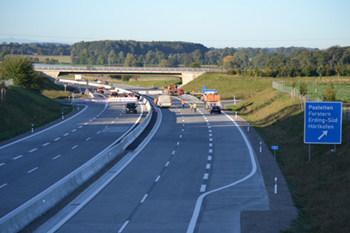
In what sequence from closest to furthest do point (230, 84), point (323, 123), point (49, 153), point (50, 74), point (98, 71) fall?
point (323, 123)
point (49, 153)
point (230, 84)
point (98, 71)
point (50, 74)

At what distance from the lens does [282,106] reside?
178 feet

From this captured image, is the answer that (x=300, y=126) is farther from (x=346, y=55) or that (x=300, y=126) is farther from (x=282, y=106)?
(x=346, y=55)

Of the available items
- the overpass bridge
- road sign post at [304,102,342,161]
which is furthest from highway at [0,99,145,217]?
the overpass bridge

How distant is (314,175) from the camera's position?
23.3 metres

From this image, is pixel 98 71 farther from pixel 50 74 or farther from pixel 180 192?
pixel 180 192

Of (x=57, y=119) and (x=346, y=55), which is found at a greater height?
(x=346, y=55)

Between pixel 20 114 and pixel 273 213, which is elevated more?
pixel 20 114

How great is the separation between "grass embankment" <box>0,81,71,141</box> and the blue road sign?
2766 cm

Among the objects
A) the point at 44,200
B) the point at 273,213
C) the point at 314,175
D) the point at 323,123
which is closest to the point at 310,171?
the point at 314,175

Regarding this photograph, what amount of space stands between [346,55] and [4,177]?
6052 inches

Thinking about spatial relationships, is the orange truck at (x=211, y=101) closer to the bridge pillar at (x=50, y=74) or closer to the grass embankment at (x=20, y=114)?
the grass embankment at (x=20, y=114)

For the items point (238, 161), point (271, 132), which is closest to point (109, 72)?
point (271, 132)

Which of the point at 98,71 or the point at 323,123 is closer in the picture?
the point at 323,123

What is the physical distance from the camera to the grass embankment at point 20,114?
43.9 meters
